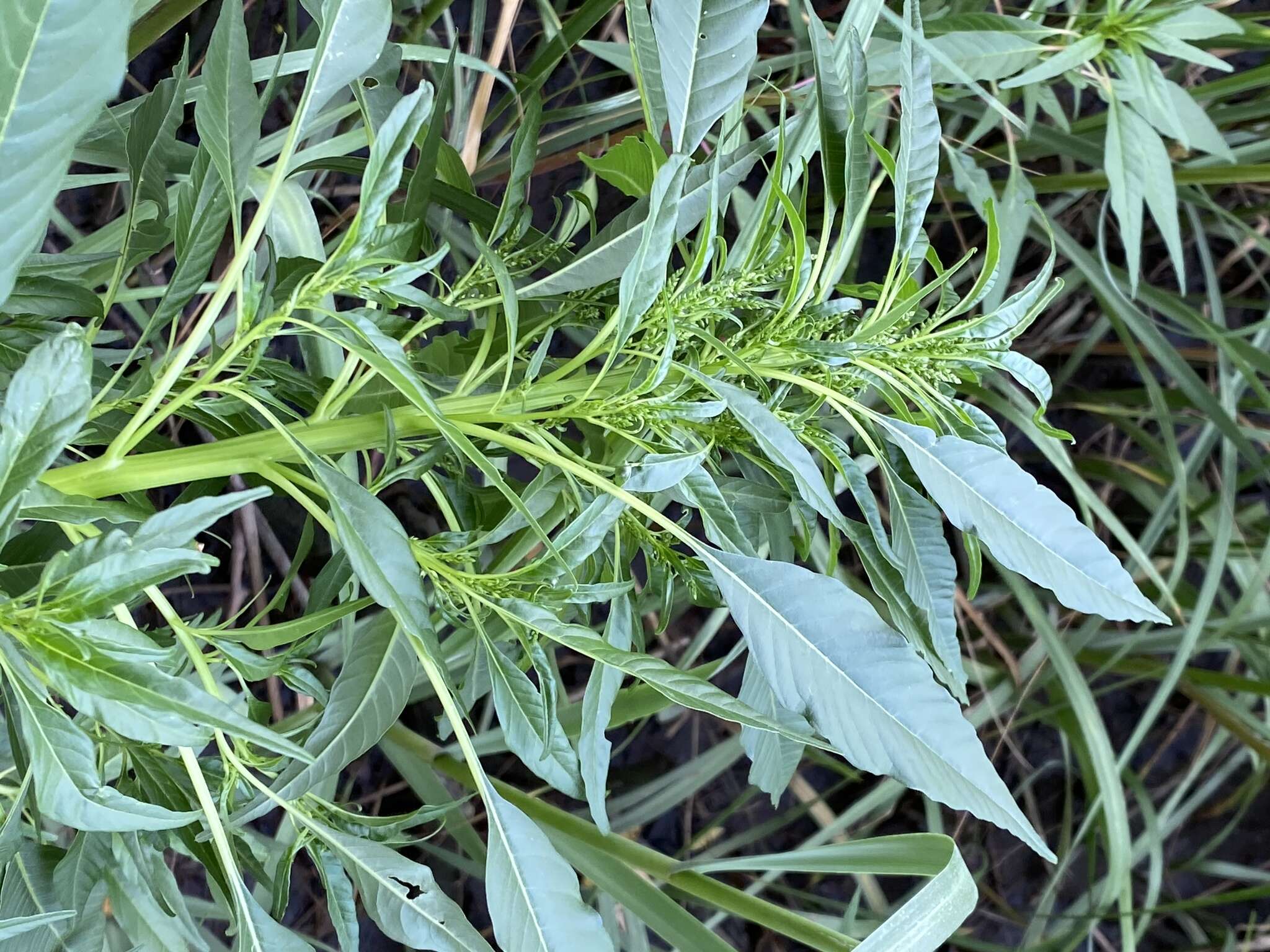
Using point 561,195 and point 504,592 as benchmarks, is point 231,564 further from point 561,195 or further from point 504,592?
point 504,592

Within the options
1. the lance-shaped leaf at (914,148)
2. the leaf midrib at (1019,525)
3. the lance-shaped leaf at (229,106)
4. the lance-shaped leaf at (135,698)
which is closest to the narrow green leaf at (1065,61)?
the lance-shaped leaf at (914,148)

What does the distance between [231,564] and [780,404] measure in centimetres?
66

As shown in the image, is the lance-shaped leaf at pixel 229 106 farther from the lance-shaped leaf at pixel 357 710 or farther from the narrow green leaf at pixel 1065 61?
the narrow green leaf at pixel 1065 61

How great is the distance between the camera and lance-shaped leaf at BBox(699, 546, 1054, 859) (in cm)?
27

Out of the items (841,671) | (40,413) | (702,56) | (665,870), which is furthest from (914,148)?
(665,870)

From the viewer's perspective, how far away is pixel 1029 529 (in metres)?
0.30

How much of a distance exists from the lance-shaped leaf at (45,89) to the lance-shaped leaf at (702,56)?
0.19 m

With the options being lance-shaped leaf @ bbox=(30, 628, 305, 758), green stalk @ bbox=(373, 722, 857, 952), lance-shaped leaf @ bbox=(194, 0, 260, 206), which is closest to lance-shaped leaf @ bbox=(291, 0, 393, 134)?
lance-shaped leaf @ bbox=(194, 0, 260, 206)

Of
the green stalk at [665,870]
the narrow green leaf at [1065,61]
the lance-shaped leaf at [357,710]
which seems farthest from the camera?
the narrow green leaf at [1065,61]

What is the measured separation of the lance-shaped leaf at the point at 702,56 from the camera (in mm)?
329

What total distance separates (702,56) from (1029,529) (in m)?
0.21

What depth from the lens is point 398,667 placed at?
0.34 m

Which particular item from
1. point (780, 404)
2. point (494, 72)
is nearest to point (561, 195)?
point (494, 72)

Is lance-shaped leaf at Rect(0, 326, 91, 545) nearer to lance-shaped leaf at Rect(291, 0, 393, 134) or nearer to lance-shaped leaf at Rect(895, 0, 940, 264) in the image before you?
lance-shaped leaf at Rect(291, 0, 393, 134)
